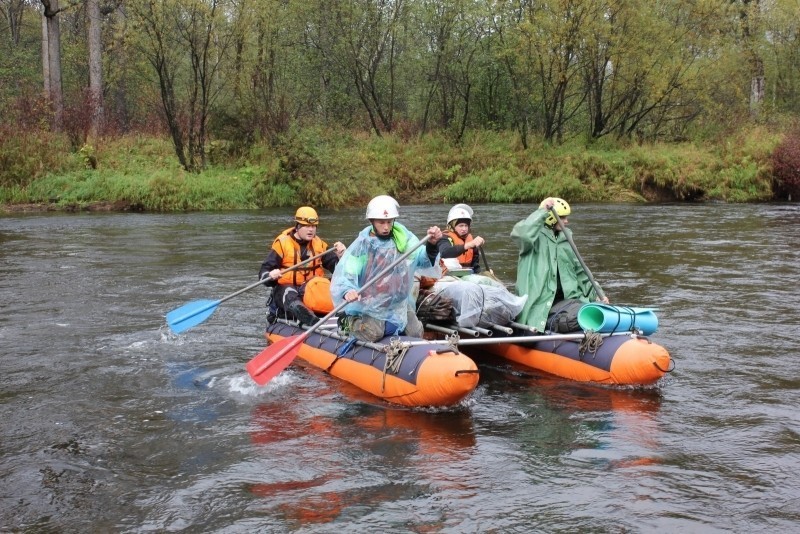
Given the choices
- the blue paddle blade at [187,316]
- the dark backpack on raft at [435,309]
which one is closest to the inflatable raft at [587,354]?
the dark backpack on raft at [435,309]

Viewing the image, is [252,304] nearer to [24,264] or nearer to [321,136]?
[24,264]

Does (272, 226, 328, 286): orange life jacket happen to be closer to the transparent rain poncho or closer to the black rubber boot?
the black rubber boot

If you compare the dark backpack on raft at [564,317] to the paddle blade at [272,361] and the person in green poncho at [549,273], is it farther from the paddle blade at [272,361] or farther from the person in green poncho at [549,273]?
the paddle blade at [272,361]

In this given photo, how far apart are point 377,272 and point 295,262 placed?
5.81 ft

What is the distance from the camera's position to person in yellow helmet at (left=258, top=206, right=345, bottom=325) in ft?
27.3

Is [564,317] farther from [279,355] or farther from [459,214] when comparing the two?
[279,355]

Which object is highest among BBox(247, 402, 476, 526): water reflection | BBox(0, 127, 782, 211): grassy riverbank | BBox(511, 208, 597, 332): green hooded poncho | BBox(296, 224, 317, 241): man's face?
BBox(0, 127, 782, 211): grassy riverbank

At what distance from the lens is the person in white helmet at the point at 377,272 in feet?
22.7

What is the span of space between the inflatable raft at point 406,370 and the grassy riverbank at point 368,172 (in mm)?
15802

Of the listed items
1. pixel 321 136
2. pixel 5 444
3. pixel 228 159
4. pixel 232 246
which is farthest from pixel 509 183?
pixel 5 444

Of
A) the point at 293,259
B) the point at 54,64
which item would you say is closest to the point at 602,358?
the point at 293,259

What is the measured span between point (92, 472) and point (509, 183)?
21.1 metres

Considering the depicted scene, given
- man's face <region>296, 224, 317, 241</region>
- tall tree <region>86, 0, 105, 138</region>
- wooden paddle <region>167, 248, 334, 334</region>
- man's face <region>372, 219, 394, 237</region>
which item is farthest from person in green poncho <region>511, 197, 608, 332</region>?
tall tree <region>86, 0, 105, 138</region>

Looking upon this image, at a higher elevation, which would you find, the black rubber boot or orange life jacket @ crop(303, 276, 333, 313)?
orange life jacket @ crop(303, 276, 333, 313)
